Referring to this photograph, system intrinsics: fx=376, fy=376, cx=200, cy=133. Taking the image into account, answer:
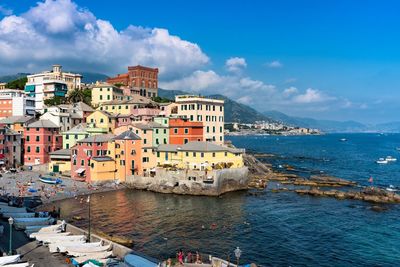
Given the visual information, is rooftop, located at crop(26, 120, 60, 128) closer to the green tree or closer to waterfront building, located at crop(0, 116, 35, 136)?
waterfront building, located at crop(0, 116, 35, 136)

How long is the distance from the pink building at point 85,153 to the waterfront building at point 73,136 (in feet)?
35.4

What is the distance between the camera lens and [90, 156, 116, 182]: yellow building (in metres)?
77.7

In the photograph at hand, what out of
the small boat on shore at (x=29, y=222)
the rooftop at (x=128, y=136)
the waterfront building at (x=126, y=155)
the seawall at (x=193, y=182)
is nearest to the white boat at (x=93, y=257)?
the small boat on shore at (x=29, y=222)

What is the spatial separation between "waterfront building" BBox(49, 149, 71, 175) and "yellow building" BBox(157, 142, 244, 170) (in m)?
22.1

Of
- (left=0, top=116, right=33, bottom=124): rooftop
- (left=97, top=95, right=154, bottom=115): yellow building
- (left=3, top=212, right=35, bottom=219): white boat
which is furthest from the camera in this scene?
(left=97, top=95, right=154, bottom=115): yellow building

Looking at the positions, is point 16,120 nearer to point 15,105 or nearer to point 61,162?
point 15,105

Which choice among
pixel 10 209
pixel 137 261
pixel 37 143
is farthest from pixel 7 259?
pixel 37 143

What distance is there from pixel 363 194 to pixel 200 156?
3293 centimetres

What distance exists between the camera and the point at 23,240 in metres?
41.5

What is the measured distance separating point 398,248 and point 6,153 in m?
82.2

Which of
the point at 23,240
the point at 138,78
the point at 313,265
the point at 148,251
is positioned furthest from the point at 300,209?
the point at 138,78

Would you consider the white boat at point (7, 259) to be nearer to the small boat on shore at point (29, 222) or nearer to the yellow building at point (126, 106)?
the small boat on shore at point (29, 222)

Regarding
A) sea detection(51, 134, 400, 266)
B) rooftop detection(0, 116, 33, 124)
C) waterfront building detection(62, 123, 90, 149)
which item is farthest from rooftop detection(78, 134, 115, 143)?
rooftop detection(0, 116, 33, 124)

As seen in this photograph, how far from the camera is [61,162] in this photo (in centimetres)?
8644
